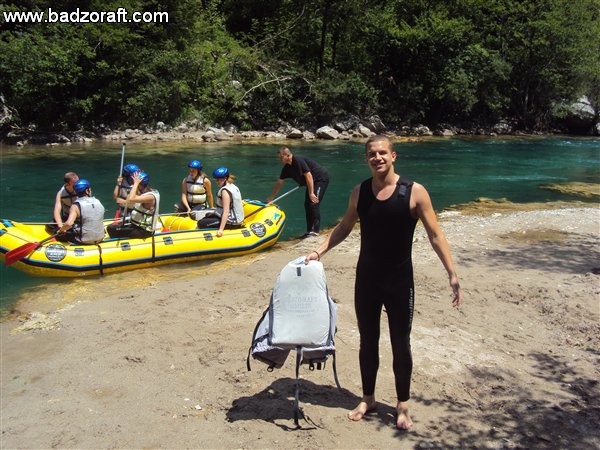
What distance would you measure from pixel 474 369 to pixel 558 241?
4.87m

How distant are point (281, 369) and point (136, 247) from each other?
429 cm

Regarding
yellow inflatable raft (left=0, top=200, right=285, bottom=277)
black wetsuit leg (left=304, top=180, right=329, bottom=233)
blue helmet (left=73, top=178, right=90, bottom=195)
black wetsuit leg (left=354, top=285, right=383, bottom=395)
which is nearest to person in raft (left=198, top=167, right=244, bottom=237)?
yellow inflatable raft (left=0, top=200, right=285, bottom=277)

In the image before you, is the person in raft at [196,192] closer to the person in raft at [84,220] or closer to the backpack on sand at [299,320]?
the person in raft at [84,220]

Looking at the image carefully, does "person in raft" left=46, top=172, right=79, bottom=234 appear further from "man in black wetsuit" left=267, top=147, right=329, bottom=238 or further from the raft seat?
"man in black wetsuit" left=267, top=147, right=329, bottom=238

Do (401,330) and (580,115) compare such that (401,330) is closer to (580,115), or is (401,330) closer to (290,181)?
(290,181)

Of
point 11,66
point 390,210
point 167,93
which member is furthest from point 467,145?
point 390,210

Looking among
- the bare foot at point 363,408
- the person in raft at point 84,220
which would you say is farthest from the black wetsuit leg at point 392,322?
the person in raft at point 84,220

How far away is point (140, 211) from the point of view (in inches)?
317

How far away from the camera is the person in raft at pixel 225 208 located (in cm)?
830

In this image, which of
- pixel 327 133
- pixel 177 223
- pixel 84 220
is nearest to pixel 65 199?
pixel 84 220

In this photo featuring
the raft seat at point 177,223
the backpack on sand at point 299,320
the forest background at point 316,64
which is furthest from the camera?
the forest background at point 316,64

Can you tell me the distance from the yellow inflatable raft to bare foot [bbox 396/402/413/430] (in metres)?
5.33

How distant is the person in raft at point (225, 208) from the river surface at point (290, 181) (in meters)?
1.52

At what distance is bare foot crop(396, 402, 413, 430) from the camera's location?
3457mm
